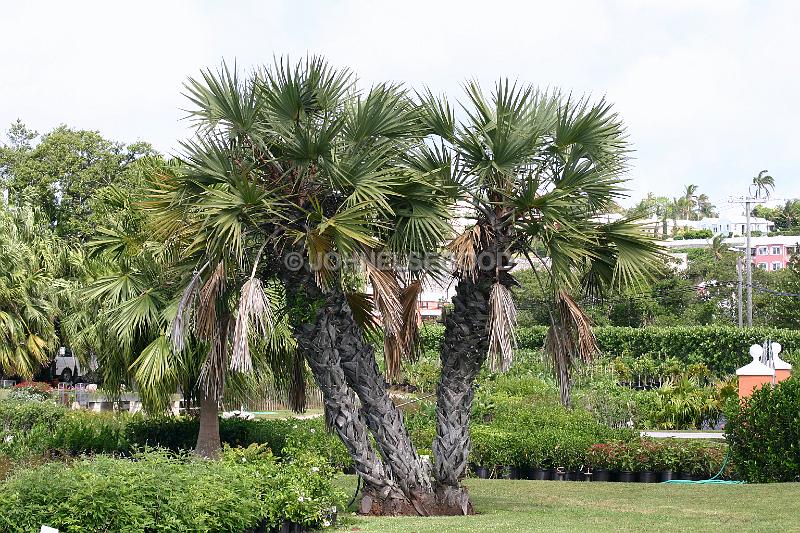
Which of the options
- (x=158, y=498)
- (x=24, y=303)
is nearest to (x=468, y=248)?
(x=158, y=498)

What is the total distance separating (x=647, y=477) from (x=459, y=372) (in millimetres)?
6598

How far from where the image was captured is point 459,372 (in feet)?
41.9

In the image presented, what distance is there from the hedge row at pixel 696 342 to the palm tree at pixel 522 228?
24675 mm

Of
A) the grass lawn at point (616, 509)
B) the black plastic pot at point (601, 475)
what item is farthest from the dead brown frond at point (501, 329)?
the black plastic pot at point (601, 475)

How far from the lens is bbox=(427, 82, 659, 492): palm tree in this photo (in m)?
12.0

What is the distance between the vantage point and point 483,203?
12.3 metres

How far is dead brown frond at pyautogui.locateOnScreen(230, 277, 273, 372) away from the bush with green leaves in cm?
115

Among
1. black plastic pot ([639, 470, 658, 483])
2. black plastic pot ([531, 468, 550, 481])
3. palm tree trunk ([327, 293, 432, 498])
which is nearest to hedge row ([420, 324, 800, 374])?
black plastic pot ([531, 468, 550, 481])

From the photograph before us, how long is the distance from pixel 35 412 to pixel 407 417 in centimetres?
820

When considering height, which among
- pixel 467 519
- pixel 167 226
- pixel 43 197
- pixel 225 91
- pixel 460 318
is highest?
pixel 43 197

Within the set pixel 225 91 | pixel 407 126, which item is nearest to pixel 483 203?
pixel 407 126

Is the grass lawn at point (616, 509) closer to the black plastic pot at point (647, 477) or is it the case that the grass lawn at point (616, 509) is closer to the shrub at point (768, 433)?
A: the shrub at point (768, 433)

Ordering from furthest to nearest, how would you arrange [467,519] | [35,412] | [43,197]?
[43,197] < [35,412] < [467,519]

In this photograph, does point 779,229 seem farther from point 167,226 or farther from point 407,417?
point 167,226
